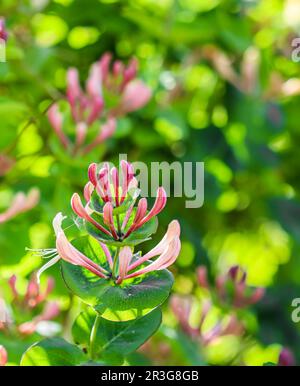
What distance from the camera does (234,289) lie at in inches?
39.7

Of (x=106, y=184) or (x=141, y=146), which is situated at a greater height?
(x=141, y=146)

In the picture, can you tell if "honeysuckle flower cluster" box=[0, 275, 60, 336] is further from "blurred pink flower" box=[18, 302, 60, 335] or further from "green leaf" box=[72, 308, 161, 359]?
"green leaf" box=[72, 308, 161, 359]

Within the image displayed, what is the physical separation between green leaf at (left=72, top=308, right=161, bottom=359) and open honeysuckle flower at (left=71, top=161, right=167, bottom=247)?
Answer: 87 millimetres

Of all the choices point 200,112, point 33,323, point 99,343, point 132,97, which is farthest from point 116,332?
point 200,112

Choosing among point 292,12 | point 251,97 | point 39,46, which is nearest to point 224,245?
point 251,97

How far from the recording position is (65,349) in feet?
1.99

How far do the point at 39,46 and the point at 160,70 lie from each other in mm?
241

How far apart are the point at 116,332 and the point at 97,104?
47 centimetres

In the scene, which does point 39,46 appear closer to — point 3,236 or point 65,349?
point 3,236

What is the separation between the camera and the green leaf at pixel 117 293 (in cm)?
57

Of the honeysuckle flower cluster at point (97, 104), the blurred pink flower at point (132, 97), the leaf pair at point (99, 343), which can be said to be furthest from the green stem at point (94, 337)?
the blurred pink flower at point (132, 97)

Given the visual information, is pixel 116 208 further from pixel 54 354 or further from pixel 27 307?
pixel 27 307

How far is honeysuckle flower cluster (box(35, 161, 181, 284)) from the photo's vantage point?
553 millimetres

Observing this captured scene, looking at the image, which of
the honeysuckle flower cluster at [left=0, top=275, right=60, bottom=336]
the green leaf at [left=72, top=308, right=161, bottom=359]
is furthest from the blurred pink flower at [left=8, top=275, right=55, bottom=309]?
the green leaf at [left=72, top=308, right=161, bottom=359]
